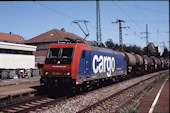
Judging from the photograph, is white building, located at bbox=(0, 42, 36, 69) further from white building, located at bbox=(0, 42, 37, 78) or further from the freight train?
the freight train

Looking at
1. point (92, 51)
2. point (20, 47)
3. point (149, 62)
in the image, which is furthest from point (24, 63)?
point (149, 62)

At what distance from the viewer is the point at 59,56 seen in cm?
1416

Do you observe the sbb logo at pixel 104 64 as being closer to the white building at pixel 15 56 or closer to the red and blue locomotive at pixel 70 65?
the red and blue locomotive at pixel 70 65

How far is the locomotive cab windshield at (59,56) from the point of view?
13.8 metres

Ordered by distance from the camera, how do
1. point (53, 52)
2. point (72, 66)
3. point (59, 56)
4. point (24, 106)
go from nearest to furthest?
point (24, 106)
point (72, 66)
point (59, 56)
point (53, 52)

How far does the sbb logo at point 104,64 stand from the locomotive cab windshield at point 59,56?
268 cm

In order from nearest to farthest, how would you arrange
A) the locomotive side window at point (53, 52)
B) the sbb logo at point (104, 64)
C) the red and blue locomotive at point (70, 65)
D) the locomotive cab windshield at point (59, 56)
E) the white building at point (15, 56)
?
the red and blue locomotive at point (70, 65), the locomotive cab windshield at point (59, 56), the locomotive side window at point (53, 52), the sbb logo at point (104, 64), the white building at point (15, 56)

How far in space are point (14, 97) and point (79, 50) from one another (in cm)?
485

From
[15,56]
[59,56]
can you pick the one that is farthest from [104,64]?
[15,56]

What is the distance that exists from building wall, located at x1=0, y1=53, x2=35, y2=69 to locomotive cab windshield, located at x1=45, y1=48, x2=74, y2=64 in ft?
55.6

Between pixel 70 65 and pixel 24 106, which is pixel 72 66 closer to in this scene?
pixel 70 65

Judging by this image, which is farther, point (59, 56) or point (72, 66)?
point (59, 56)

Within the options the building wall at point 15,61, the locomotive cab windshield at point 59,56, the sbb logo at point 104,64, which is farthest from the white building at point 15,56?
the locomotive cab windshield at point 59,56

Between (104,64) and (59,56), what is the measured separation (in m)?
5.20
